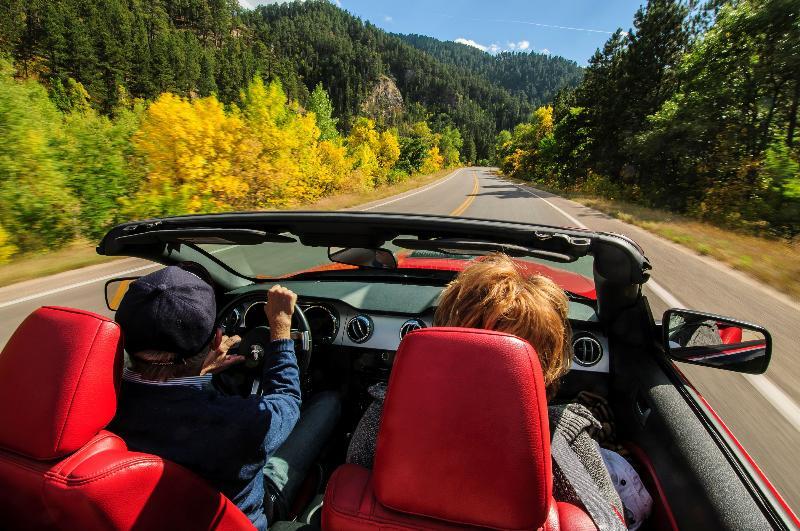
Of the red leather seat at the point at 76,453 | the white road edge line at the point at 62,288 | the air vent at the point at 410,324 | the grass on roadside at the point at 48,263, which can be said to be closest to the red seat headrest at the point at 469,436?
the red leather seat at the point at 76,453

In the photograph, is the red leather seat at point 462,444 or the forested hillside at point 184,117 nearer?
the red leather seat at point 462,444

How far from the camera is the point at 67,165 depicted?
1069cm

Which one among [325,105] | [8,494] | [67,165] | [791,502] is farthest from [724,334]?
[325,105]

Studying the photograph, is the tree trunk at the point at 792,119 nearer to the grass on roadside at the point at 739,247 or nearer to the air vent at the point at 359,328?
the grass on roadside at the point at 739,247

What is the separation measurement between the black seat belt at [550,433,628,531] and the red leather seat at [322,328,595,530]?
0.09 meters

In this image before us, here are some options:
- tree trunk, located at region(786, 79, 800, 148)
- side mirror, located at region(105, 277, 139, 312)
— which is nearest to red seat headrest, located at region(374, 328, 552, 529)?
side mirror, located at region(105, 277, 139, 312)

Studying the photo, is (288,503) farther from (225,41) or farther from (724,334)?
(225,41)

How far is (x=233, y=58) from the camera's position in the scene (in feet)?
281

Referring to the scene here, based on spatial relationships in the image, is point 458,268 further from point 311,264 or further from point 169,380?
point 169,380

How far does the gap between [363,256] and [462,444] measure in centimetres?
158

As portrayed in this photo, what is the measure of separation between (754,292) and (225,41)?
127 meters

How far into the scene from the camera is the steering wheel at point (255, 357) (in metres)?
2.43

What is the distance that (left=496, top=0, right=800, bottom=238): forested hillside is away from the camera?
14.6 metres

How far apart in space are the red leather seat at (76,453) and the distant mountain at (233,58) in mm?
49486
